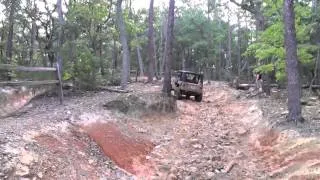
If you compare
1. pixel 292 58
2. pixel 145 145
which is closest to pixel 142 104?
pixel 145 145

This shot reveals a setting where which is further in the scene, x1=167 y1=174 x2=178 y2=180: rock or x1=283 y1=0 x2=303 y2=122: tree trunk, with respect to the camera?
x1=283 y1=0 x2=303 y2=122: tree trunk

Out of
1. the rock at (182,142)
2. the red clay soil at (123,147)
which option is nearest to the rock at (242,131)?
the rock at (182,142)

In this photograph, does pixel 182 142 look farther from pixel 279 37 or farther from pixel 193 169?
pixel 279 37

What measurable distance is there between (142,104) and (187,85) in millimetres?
7933

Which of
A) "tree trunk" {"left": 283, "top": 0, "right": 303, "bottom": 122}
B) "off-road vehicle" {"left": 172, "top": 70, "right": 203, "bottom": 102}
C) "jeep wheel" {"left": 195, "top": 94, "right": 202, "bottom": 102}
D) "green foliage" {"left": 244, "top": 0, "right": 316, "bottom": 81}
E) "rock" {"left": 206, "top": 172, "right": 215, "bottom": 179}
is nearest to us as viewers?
"rock" {"left": 206, "top": 172, "right": 215, "bottom": 179}

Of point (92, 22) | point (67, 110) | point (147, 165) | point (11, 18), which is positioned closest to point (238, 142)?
point (147, 165)

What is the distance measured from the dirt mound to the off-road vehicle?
5.44m

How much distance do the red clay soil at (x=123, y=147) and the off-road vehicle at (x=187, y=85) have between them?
1122 centimetres

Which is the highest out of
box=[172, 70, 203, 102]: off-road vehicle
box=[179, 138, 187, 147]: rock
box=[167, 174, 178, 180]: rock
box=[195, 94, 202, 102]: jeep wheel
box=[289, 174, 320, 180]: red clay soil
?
box=[172, 70, 203, 102]: off-road vehicle

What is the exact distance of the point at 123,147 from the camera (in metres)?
11.2

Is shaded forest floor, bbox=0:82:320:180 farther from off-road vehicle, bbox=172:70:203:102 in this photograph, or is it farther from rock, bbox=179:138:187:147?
off-road vehicle, bbox=172:70:203:102

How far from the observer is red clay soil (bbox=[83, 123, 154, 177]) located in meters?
10.1

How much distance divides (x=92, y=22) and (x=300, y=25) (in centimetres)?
1159

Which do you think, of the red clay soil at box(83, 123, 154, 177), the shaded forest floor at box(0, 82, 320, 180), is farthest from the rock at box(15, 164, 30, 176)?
the red clay soil at box(83, 123, 154, 177)
